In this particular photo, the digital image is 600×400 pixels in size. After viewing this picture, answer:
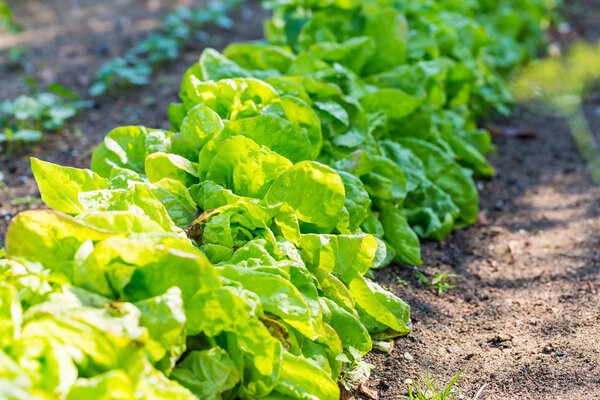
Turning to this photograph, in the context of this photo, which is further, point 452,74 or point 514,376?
point 452,74

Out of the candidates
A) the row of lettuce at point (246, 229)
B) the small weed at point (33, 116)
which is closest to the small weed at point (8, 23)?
the small weed at point (33, 116)

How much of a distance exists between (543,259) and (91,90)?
8.80ft

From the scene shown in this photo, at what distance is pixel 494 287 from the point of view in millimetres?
3123

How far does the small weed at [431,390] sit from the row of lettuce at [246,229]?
0.17 m

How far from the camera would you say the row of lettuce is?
5.67 ft

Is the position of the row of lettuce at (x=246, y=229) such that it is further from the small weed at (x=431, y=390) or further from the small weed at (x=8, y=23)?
the small weed at (x=8, y=23)

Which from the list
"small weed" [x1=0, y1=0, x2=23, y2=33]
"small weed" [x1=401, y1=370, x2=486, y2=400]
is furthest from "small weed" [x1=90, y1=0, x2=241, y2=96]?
"small weed" [x1=401, y1=370, x2=486, y2=400]

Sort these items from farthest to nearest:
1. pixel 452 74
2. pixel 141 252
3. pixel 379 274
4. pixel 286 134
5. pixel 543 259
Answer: pixel 452 74 < pixel 543 259 < pixel 379 274 < pixel 286 134 < pixel 141 252

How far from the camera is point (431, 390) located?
7.70 feet

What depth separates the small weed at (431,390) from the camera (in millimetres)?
2291

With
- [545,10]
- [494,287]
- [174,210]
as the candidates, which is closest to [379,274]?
Answer: [494,287]

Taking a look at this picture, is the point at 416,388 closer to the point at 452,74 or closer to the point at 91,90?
the point at 452,74

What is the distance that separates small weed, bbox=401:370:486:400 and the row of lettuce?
170mm

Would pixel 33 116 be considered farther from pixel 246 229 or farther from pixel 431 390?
pixel 431 390
